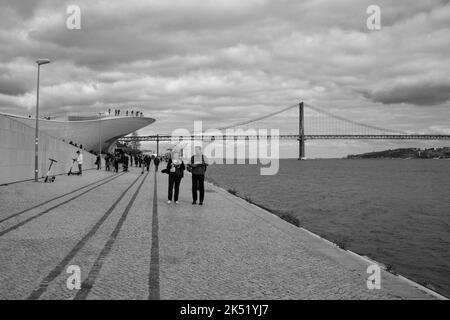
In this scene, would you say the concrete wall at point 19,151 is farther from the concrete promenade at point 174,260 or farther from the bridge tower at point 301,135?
the bridge tower at point 301,135

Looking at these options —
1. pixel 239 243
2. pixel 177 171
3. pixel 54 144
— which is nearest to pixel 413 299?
pixel 239 243

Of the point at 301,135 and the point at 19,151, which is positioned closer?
the point at 19,151

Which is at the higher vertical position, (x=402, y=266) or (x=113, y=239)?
(x=113, y=239)

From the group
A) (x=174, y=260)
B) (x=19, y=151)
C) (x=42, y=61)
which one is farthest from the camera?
(x=42, y=61)

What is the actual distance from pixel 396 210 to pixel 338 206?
2.52 m

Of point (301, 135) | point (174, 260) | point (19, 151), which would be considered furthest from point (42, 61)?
point (301, 135)

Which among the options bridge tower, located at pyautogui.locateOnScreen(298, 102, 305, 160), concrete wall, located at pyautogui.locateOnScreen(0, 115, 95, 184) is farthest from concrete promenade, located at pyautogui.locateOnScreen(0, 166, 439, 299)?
bridge tower, located at pyautogui.locateOnScreen(298, 102, 305, 160)

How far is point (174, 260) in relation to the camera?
611cm

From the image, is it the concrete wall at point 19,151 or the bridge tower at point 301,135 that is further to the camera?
the bridge tower at point 301,135

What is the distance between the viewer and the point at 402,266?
973 centimetres

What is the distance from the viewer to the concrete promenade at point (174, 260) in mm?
4723

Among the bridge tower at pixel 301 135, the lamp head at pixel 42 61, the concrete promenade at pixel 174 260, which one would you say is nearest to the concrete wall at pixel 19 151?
the lamp head at pixel 42 61

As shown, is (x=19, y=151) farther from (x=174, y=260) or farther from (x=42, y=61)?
(x=174, y=260)
